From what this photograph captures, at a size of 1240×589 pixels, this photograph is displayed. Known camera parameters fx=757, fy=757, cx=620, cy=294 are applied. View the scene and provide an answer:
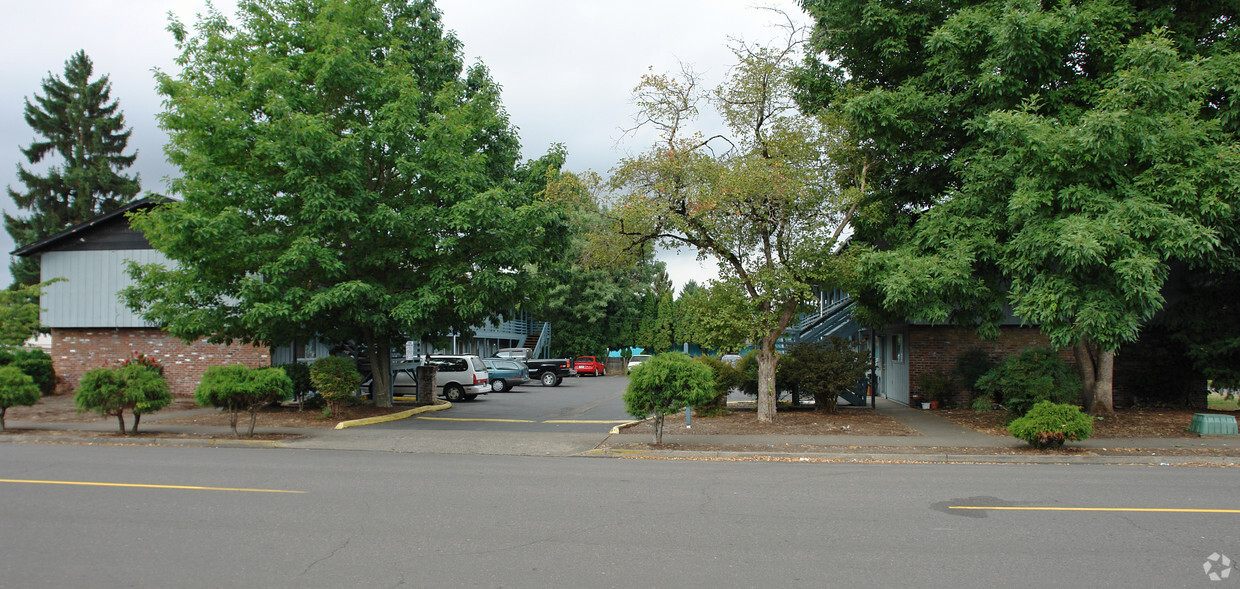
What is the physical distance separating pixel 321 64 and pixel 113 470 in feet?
31.4

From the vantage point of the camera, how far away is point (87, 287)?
79.0ft

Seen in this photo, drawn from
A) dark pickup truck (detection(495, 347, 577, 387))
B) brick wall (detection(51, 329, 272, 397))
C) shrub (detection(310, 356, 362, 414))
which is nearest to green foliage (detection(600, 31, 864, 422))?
shrub (detection(310, 356, 362, 414))

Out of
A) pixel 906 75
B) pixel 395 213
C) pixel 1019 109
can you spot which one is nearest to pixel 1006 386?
pixel 1019 109

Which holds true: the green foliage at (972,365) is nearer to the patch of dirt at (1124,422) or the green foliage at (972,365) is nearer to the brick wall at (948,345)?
the brick wall at (948,345)

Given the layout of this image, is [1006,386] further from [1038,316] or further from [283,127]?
[283,127]

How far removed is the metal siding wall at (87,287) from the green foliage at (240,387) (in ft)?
37.8

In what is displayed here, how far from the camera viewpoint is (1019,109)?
49.0 feet

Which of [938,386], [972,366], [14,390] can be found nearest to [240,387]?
[14,390]

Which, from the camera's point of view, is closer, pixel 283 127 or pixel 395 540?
pixel 395 540

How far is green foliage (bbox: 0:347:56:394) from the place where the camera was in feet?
73.7

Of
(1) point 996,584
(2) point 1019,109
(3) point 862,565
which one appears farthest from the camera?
(2) point 1019,109

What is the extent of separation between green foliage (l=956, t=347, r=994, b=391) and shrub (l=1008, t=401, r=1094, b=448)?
6463 mm

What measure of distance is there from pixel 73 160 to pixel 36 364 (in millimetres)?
27887

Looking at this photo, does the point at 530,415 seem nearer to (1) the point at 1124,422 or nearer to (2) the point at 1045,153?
(2) the point at 1045,153
